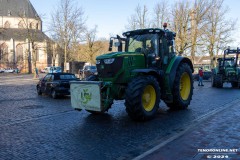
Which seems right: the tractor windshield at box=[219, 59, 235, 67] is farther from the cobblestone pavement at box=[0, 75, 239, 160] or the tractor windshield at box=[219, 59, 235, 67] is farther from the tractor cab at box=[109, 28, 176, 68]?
the tractor cab at box=[109, 28, 176, 68]

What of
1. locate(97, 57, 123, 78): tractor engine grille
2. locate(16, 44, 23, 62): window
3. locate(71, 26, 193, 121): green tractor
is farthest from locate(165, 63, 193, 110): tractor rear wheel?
locate(16, 44, 23, 62): window

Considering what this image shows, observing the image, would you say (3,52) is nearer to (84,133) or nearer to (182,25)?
(182,25)

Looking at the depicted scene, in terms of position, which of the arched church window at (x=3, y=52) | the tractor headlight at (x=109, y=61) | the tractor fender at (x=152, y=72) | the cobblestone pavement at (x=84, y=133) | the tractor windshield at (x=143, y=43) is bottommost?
the cobblestone pavement at (x=84, y=133)

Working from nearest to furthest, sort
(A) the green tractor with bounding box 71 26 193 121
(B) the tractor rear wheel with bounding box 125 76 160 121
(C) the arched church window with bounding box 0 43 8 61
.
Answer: (B) the tractor rear wheel with bounding box 125 76 160 121
(A) the green tractor with bounding box 71 26 193 121
(C) the arched church window with bounding box 0 43 8 61

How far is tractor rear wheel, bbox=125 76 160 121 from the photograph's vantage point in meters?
7.64

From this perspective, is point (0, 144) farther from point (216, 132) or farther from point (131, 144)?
point (216, 132)

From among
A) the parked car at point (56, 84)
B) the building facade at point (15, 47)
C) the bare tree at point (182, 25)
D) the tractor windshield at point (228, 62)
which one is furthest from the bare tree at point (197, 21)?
the building facade at point (15, 47)

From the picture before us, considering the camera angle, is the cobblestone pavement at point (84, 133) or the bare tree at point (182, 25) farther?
the bare tree at point (182, 25)

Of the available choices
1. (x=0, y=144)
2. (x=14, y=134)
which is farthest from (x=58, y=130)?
(x=0, y=144)

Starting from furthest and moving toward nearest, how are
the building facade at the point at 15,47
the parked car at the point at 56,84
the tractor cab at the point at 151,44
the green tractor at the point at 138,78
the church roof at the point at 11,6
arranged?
the church roof at the point at 11,6 < the building facade at the point at 15,47 < the parked car at the point at 56,84 < the tractor cab at the point at 151,44 < the green tractor at the point at 138,78

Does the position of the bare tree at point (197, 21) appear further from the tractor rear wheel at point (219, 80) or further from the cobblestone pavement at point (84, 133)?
the cobblestone pavement at point (84, 133)

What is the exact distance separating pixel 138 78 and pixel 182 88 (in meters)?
3.59

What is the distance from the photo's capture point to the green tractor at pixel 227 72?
20656 mm

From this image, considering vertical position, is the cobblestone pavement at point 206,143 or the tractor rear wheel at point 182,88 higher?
the tractor rear wheel at point 182,88
